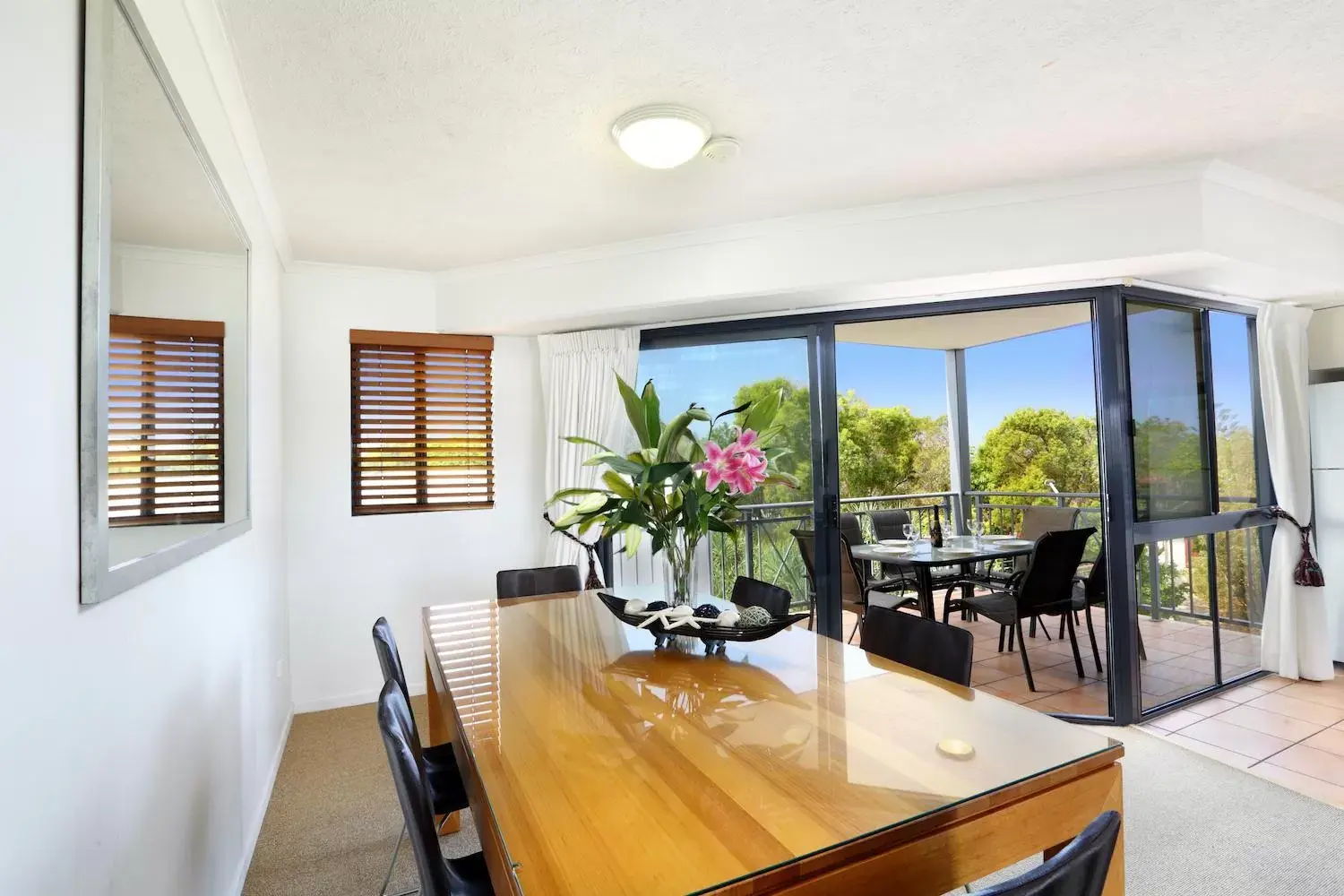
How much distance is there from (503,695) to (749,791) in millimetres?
743

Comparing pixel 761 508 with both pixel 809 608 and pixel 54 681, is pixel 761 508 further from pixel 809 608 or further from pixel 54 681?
pixel 54 681

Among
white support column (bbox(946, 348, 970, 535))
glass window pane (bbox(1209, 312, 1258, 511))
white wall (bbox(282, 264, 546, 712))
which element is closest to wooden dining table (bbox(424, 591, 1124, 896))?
white wall (bbox(282, 264, 546, 712))

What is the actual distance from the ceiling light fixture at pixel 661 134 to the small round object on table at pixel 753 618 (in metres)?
1.55

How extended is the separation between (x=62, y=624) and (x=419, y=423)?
130 inches

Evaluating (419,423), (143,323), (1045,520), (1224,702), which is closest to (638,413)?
(143,323)

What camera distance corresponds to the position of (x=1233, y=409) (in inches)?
156

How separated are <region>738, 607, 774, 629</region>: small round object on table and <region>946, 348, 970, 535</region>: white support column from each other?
4706 millimetres

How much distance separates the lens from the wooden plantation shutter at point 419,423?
409cm

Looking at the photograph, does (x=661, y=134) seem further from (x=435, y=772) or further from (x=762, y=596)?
(x=435, y=772)

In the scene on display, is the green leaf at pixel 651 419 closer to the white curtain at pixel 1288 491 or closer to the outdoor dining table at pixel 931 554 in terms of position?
the outdoor dining table at pixel 931 554

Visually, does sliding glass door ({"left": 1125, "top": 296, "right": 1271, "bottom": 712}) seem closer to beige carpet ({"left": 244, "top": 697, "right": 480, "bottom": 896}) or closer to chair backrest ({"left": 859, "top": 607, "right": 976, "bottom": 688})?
chair backrest ({"left": 859, "top": 607, "right": 976, "bottom": 688})

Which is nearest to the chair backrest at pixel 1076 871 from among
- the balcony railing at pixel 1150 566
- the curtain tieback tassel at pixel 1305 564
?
the balcony railing at pixel 1150 566

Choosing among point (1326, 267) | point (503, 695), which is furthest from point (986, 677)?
point (503, 695)

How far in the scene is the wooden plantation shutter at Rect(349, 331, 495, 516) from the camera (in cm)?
409
